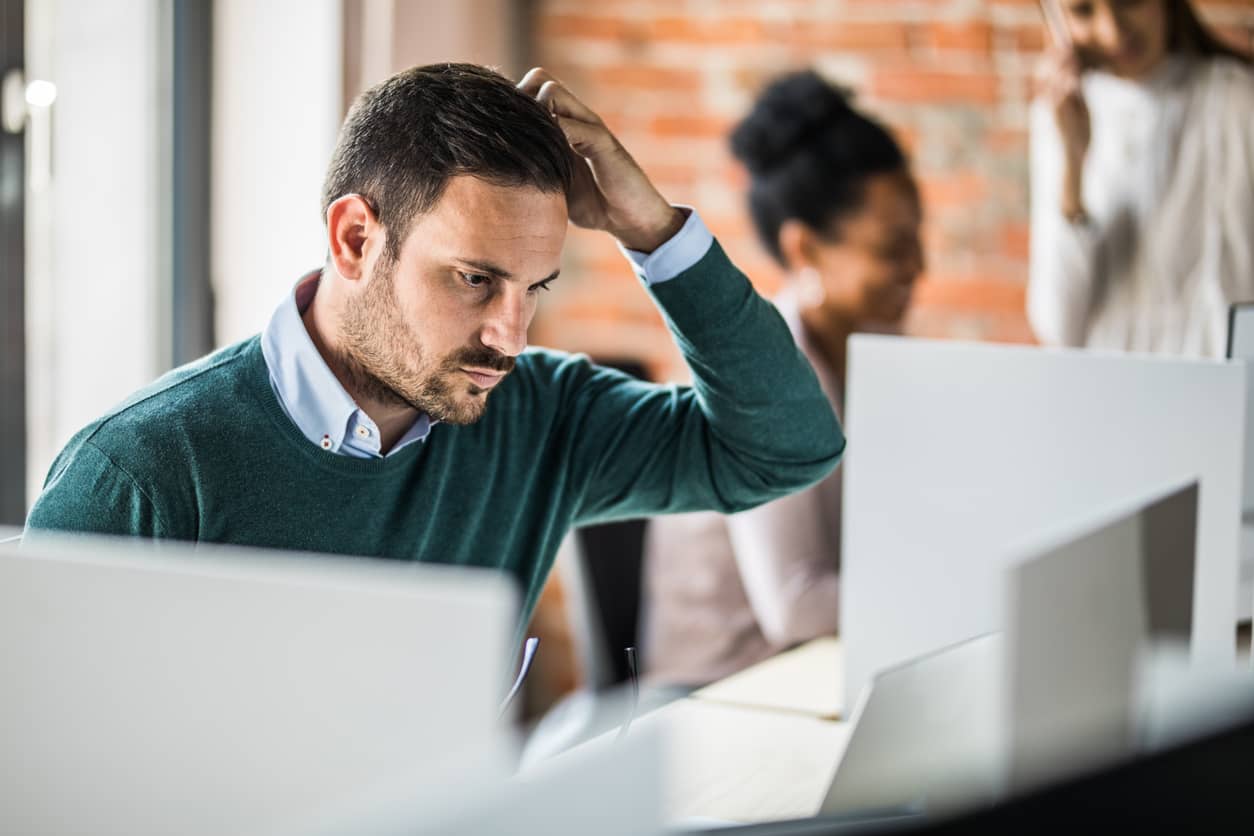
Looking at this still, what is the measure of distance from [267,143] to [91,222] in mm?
393

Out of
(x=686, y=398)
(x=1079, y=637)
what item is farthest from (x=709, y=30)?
(x=1079, y=637)

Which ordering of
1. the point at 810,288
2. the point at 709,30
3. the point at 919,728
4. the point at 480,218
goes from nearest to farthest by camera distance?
the point at 919,728 → the point at 480,218 → the point at 810,288 → the point at 709,30

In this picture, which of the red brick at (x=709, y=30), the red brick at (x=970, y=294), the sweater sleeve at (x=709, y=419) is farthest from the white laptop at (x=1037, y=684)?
the red brick at (x=709, y=30)

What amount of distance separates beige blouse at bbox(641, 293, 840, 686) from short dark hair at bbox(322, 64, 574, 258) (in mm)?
876

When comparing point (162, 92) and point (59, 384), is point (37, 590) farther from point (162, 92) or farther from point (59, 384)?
point (162, 92)

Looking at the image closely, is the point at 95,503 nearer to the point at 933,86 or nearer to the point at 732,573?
the point at 732,573

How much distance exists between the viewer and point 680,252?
1.38 meters

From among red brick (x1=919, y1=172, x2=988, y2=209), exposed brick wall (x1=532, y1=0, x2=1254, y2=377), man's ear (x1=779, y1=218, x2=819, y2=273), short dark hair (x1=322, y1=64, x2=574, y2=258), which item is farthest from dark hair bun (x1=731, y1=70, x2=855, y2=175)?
short dark hair (x1=322, y1=64, x2=574, y2=258)

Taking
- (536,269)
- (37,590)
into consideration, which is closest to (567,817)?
(37,590)

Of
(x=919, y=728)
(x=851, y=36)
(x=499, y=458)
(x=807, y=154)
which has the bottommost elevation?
(x=919, y=728)

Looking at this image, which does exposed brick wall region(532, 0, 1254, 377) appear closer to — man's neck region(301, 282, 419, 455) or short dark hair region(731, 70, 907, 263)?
short dark hair region(731, 70, 907, 263)

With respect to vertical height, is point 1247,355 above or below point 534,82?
below

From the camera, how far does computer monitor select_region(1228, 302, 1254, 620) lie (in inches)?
59.7

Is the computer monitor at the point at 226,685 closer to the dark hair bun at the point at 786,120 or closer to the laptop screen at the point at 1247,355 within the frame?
the laptop screen at the point at 1247,355
